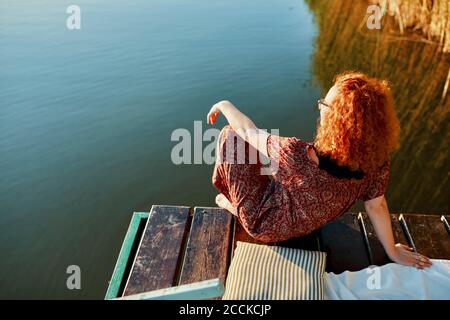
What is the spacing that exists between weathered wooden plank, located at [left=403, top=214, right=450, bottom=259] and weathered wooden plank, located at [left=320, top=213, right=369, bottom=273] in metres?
0.32

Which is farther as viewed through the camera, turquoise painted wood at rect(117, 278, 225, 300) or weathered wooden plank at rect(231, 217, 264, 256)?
weathered wooden plank at rect(231, 217, 264, 256)

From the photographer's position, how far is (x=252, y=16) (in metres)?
8.78

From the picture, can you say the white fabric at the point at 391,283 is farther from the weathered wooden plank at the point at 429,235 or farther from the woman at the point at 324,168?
the weathered wooden plank at the point at 429,235

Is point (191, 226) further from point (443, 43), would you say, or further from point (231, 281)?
point (443, 43)

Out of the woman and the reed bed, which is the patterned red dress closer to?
the woman

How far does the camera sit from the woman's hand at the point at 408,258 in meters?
2.20

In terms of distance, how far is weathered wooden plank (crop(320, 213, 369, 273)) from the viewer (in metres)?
2.41

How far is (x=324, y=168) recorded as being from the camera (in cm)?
209

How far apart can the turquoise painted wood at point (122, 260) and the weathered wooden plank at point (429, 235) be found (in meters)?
1.71

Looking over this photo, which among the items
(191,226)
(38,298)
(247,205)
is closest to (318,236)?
(247,205)

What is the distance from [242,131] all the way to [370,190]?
0.72 meters

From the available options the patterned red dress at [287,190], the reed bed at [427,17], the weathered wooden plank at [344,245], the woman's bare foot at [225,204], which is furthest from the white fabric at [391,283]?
the reed bed at [427,17]

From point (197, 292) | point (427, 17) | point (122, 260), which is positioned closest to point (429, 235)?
point (197, 292)

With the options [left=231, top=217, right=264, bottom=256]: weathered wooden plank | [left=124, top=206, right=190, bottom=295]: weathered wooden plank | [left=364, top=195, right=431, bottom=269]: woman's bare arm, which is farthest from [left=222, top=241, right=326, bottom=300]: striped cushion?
[left=124, top=206, right=190, bottom=295]: weathered wooden plank
